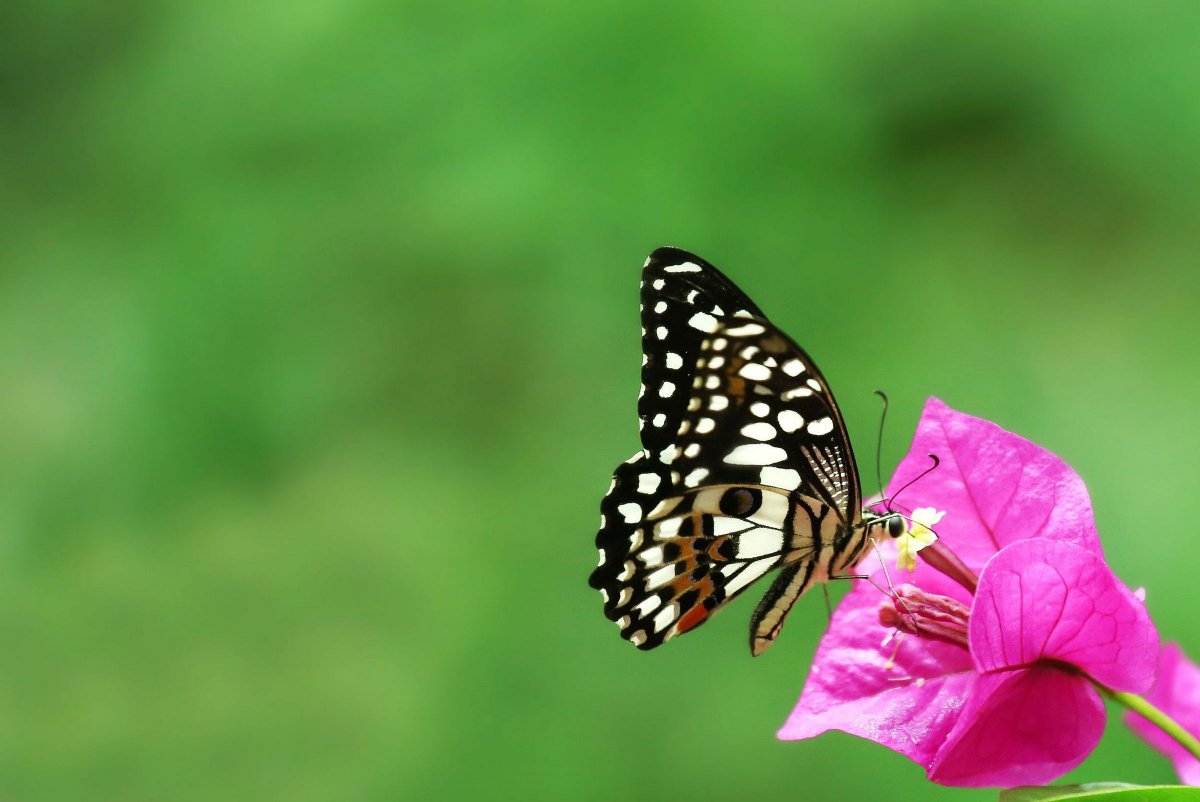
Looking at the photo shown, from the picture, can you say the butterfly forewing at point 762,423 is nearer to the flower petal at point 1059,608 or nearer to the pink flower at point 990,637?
the pink flower at point 990,637

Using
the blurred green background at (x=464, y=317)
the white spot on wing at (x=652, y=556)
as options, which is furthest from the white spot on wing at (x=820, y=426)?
the blurred green background at (x=464, y=317)

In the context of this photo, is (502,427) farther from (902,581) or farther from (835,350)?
(902,581)

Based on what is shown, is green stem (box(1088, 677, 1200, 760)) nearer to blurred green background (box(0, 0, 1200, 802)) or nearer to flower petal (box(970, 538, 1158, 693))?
flower petal (box(970, 538, 1158, 693))

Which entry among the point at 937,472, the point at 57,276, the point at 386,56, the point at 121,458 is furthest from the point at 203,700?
the point at 937,472

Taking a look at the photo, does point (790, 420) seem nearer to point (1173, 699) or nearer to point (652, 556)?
point (652, 556)

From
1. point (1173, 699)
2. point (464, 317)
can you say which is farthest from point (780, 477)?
point (464, 317)

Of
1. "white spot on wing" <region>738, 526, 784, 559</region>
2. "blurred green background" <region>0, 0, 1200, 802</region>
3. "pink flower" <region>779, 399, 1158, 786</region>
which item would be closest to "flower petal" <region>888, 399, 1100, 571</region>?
"pink flower" <region>779, 399, 1158, 786</region>
